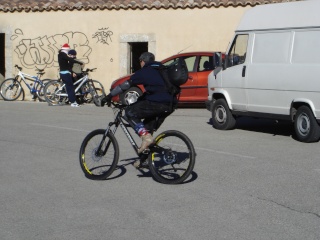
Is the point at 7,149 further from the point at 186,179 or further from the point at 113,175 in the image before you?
the point at 186,179

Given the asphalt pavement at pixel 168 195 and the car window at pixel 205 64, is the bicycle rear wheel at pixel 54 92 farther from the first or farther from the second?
the asphalt pavement at pixel 168 195

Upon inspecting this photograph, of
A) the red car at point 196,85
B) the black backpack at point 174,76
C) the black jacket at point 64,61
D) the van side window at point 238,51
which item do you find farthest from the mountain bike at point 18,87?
the black backpack at point 174,76

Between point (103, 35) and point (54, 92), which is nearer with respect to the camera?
point (54, 92)

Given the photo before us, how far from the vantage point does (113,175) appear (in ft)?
31.5

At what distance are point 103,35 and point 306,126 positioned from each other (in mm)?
12338

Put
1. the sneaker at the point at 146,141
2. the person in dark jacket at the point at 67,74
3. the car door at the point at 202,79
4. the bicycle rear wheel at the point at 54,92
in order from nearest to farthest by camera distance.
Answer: the sneaker at the point at 146,141 → the car door at the point at 202,79 → the person in dark jacket at the point at 67,74 → the bicycle rear wheel at the point at 54,92

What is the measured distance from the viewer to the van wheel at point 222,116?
15.0 m

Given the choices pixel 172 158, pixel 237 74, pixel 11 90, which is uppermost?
pixel 237 74

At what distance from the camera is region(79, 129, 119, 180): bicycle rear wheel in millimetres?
9102

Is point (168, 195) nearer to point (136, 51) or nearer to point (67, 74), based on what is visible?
point (67, 74)

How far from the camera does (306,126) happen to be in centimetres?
1302

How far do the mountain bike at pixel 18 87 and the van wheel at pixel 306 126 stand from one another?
485 inches

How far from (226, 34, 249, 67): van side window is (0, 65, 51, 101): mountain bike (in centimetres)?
1039

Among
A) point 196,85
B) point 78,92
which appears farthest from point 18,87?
point 196,85
